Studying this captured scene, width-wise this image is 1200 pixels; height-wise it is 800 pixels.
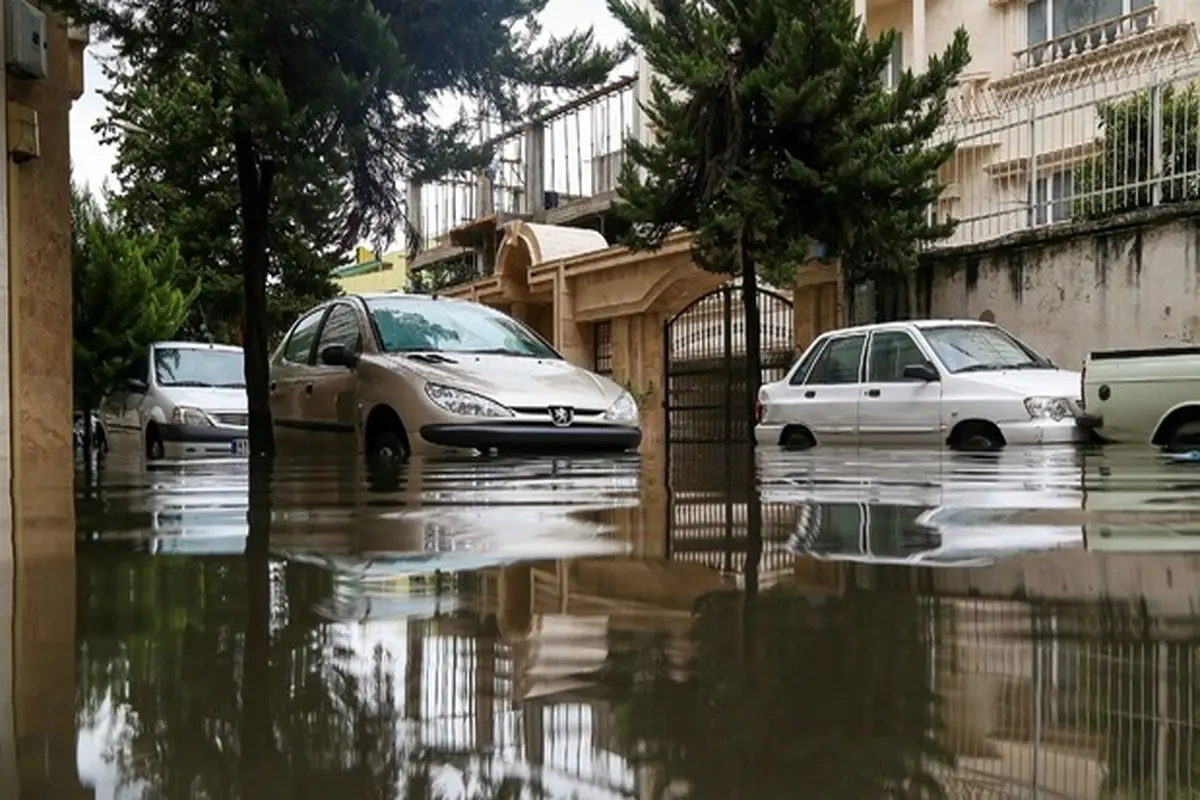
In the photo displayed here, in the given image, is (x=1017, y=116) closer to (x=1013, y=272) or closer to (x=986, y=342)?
(x=1013, y=272)

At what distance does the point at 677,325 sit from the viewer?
17.2 meters

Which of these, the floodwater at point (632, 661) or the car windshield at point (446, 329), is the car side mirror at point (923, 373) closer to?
the car windshield at point (446, 329)

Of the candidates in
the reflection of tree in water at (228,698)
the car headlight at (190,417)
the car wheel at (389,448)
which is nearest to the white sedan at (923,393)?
the car wheel at (389,448)

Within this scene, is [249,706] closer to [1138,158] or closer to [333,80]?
[333,80]

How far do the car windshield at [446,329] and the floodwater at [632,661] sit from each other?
4734 mm

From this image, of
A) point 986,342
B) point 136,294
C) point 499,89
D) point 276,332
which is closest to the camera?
point 499,89


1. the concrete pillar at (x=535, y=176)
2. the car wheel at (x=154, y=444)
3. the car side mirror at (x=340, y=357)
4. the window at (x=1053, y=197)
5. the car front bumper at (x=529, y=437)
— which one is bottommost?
the car wheel at (x=154, y=444)

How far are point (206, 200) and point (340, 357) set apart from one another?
8468mm

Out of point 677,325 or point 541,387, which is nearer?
point 541,387

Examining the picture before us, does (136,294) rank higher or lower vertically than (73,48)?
lower

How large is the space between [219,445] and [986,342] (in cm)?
726

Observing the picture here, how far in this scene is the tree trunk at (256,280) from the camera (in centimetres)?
938

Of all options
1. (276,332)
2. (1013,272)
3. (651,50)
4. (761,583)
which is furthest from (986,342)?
(276,332)

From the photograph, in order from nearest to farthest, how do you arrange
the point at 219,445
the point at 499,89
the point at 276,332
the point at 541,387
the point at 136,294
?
the point at 541,387 → the point at 499,89 → the point at 219,445 → the point at 136,294 → the point at 276,332
